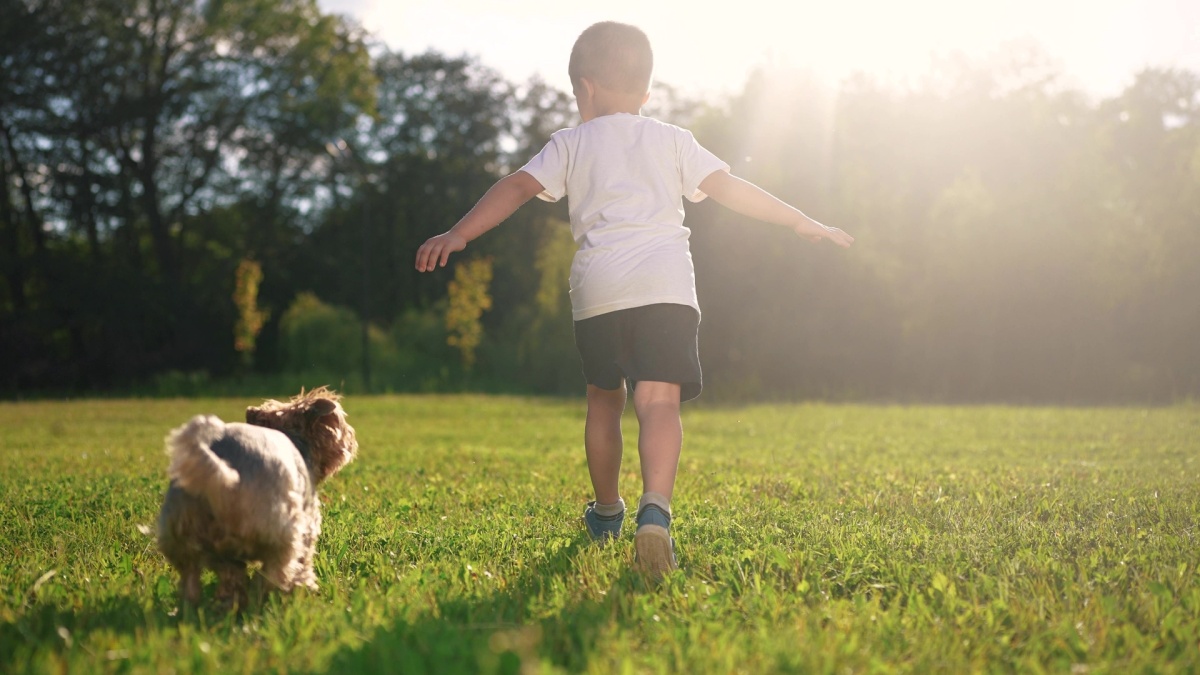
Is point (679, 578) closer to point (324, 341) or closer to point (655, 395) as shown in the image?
point (655, 395)

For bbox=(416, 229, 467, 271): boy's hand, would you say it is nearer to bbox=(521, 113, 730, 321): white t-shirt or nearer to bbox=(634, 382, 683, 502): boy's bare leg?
bbox=(521, 113, 730, 321): white t-shirt

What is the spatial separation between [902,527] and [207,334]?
31.0m

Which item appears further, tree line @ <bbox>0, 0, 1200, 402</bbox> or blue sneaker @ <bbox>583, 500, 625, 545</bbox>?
tree line @ <bbox>0, 0, 1200, 402</bbox>

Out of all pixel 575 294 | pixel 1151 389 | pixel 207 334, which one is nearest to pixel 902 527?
pixel 575 294

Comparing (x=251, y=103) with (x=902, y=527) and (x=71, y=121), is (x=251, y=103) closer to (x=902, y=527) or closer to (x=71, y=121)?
(x=71, y=121)

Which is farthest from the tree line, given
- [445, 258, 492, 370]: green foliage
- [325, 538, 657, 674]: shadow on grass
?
[325, 538, 657, 674]: shadow on grass

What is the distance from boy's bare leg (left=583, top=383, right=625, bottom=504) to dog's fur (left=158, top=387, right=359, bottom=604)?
4.40ft

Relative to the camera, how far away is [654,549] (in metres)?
3.49

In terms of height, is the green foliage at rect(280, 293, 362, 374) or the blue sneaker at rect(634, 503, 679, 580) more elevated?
the green foliage at rect(280, 293, 362, 374)

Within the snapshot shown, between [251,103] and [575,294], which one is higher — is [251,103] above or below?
above

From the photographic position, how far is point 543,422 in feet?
44.0

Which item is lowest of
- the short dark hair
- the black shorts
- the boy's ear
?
the black shorts

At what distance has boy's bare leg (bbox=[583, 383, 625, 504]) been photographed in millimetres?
4234

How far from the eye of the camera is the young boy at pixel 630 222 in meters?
3.84
